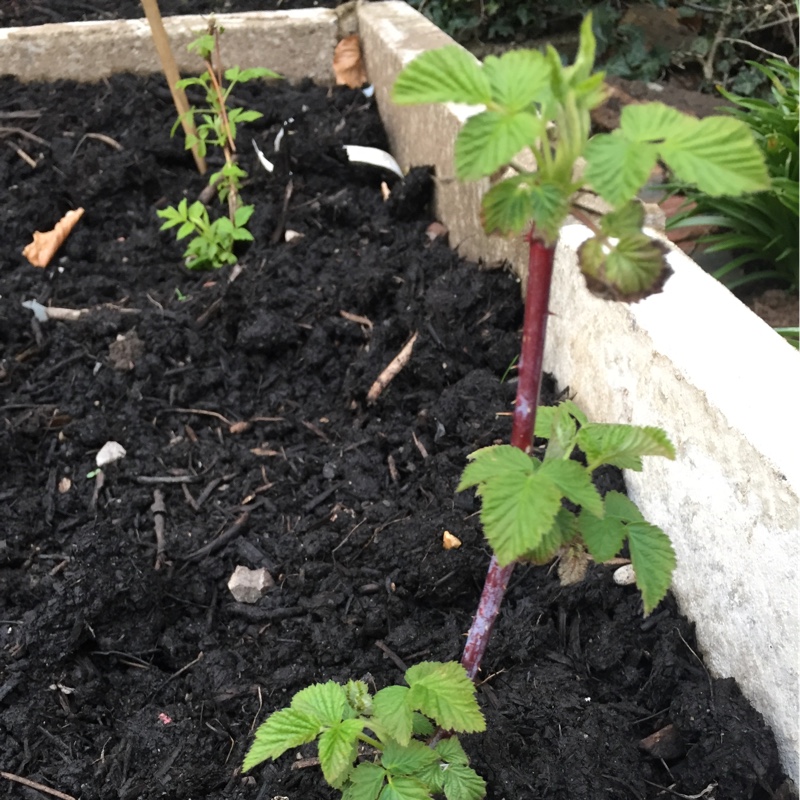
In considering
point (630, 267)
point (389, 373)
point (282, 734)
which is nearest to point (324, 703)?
point (282, 734)

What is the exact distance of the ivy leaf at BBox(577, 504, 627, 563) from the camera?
1.09 meters

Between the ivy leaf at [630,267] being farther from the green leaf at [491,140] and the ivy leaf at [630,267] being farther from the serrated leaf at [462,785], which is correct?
the serrated leaf at [462,785]

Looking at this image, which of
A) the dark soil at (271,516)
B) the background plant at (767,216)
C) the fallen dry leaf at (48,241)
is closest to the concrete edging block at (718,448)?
the dark soil at (271,516)

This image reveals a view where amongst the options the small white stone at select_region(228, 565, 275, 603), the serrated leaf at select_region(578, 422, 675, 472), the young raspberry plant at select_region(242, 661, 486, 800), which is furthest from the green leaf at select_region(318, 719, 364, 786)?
the small white stone at select_region(228, 565, 275, 603)

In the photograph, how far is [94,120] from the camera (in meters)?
3.01

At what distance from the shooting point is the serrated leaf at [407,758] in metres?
1.12

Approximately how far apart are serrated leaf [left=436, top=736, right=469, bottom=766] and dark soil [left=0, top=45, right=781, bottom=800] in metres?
0.18

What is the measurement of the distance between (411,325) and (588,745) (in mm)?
1188

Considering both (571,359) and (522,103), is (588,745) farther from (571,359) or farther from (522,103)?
(522,103)

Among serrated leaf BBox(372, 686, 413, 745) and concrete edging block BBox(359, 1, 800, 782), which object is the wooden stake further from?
serrated leaf BBox(372, 686, 413, 745)

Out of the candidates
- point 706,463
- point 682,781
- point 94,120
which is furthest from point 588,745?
point 94,120

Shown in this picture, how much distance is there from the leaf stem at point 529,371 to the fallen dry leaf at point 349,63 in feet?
8.25

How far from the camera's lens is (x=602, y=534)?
110 centimetres

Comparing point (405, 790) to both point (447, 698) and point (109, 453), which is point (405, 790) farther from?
point (109, 453)
